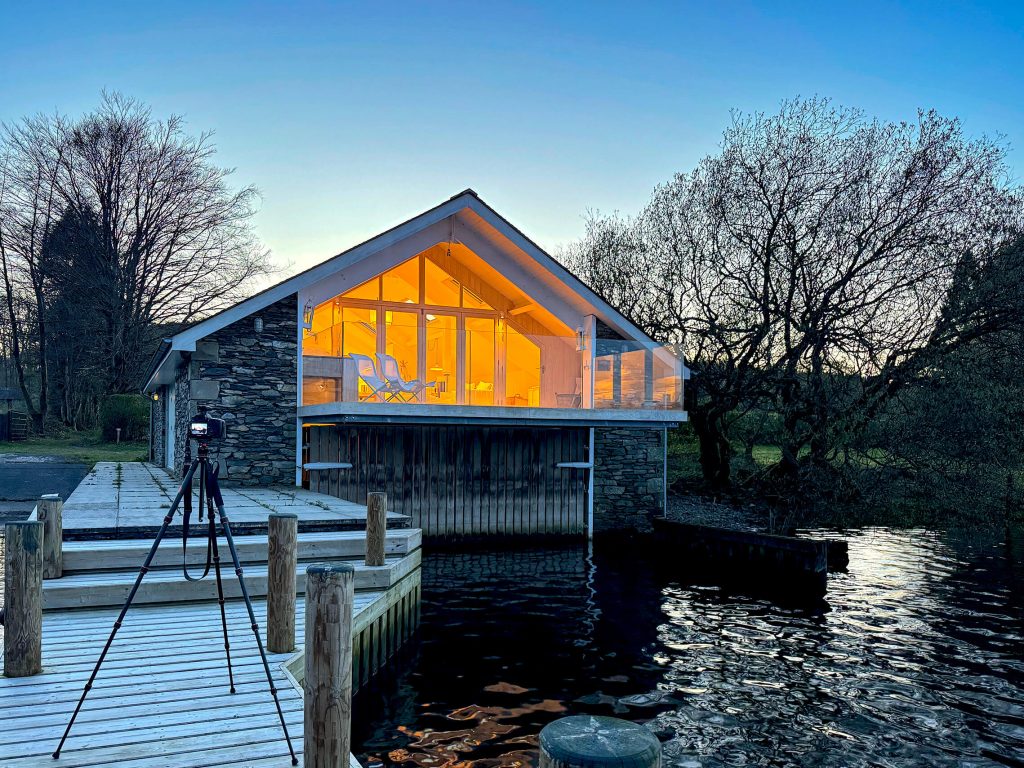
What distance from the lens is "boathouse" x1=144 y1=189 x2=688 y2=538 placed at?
13406 mm

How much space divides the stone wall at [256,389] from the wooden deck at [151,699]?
7.52 m

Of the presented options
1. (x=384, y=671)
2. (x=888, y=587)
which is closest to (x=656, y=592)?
(x=888, y=587)

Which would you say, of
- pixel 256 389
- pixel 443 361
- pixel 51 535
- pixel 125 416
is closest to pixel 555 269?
pixel 443 361

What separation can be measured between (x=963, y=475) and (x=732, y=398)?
19.2ft

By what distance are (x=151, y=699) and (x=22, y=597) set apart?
103 centimetres

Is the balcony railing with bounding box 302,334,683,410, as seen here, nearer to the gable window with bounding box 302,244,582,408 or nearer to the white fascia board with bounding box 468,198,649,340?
the gable window with bounding box 302,244,582,408

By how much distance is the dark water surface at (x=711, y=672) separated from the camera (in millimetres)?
5500

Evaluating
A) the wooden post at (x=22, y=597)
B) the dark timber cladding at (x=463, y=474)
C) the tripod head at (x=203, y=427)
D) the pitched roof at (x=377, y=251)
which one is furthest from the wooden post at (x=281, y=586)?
the pitched roof at (x=377, y=251)

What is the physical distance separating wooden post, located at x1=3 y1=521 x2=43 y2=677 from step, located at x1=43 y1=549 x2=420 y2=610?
1.58 metres

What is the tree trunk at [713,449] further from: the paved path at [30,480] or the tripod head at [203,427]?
the tripod head at [203,427]

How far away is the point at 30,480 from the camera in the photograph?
18.5 m

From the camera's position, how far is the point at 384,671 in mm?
6988

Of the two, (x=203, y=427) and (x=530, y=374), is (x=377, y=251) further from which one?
(x=203, y=427)

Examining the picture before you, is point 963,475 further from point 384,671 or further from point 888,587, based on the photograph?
point 384,671
